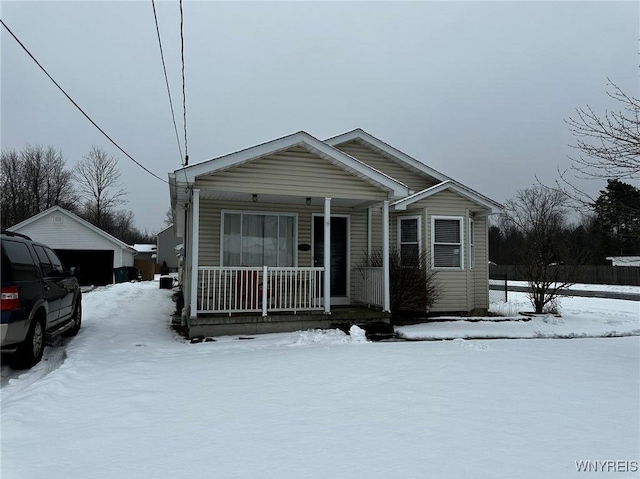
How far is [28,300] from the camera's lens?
18.1ft

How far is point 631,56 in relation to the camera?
731 cm

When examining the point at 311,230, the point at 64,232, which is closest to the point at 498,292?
the point at 311,230

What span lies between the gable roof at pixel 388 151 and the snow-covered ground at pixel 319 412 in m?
6.19

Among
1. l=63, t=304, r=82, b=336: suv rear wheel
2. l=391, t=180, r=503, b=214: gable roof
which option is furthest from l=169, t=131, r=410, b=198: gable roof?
l=63, t=304, r=82, b=336: suv rear wheel

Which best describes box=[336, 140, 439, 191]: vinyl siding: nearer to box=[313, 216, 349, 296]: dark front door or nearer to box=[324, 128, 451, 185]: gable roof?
box=[324, 128, 451, 185]: gable roof

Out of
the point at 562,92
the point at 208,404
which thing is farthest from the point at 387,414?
the point at 562,92

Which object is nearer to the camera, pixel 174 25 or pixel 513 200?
pixel 174 25

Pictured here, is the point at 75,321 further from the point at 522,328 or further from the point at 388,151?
the point at 522,328

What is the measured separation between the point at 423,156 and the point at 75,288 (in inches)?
1248

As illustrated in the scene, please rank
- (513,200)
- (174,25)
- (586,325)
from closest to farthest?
(174,25) < (586,325) < (513,200)

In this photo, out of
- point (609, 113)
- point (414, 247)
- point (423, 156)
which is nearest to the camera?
point (609, 113)

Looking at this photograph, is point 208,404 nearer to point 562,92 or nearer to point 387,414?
point 387,414

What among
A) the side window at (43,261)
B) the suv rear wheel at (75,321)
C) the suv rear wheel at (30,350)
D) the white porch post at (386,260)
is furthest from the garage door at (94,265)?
the white porch post at (386,260)

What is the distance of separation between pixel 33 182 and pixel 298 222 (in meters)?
40.0
